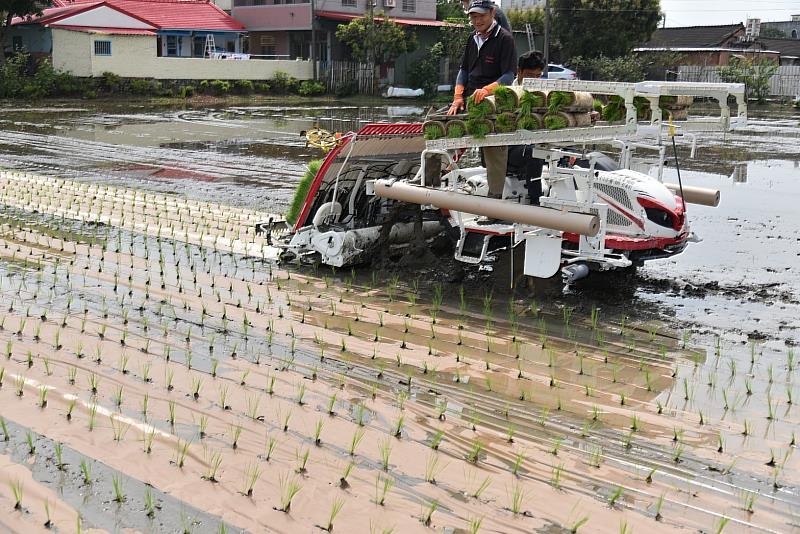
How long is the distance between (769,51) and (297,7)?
91.3 feet

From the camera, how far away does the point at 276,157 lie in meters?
20.9

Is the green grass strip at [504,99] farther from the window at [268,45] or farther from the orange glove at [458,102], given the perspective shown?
the window at [268,45]

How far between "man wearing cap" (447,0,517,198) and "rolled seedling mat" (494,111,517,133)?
0.40 meters

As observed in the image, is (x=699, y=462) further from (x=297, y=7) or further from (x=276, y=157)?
(x=297, y=7)

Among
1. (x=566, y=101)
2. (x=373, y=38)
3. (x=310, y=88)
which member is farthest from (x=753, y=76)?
(x=566, y=101)

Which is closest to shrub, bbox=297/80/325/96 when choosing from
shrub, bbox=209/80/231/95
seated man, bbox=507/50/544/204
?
shrub, bbox=209/80/231/95

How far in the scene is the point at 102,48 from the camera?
141 feet

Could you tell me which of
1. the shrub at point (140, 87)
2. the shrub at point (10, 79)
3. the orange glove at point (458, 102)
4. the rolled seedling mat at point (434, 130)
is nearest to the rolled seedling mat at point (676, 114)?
the orange glove at point (458, 102)

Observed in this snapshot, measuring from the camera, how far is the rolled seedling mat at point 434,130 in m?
8.78

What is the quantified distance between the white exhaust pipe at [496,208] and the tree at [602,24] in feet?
132

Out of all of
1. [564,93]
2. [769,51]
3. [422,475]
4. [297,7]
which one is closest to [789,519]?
[422,475]

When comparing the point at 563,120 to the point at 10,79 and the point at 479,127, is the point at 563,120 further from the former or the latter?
the point at 10,79

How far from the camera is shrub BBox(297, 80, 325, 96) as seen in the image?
148 feet

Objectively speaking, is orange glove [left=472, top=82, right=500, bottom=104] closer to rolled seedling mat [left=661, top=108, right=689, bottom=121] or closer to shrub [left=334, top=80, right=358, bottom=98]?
rolled seedling mat [left=661, top=108, right=689, bottom=121]
